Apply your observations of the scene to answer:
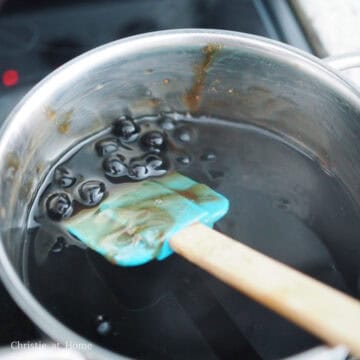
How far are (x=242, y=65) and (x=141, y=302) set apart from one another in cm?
33

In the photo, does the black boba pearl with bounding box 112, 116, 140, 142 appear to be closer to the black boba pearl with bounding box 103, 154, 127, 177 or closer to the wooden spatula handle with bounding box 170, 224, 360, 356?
the black boba pearl with bounding box 103, 154, 127, 177

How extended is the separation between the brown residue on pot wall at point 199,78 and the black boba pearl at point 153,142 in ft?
0.24

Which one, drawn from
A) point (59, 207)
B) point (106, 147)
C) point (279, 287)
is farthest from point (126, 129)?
point (279, 287)

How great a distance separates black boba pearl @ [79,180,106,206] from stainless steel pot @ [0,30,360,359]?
0.06m

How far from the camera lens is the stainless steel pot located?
2.32ft

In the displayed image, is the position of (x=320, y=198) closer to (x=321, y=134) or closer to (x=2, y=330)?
(x=321, y=134)

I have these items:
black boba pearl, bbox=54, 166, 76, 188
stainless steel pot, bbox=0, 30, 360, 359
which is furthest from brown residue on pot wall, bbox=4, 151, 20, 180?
black boba pearl, bbox=54, 166, 76, 188

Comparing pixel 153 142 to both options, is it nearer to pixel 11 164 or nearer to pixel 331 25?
pixel 11 164

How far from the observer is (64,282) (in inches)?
28.0

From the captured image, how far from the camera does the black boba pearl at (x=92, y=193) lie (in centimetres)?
77

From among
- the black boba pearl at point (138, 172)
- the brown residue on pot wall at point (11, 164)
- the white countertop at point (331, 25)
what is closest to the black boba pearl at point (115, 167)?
the black boba pearl at point (138, 172)

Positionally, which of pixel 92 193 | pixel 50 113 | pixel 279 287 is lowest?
pixel 279 287

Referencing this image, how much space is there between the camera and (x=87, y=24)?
948 mm

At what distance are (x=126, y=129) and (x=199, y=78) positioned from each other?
0.12 meters
